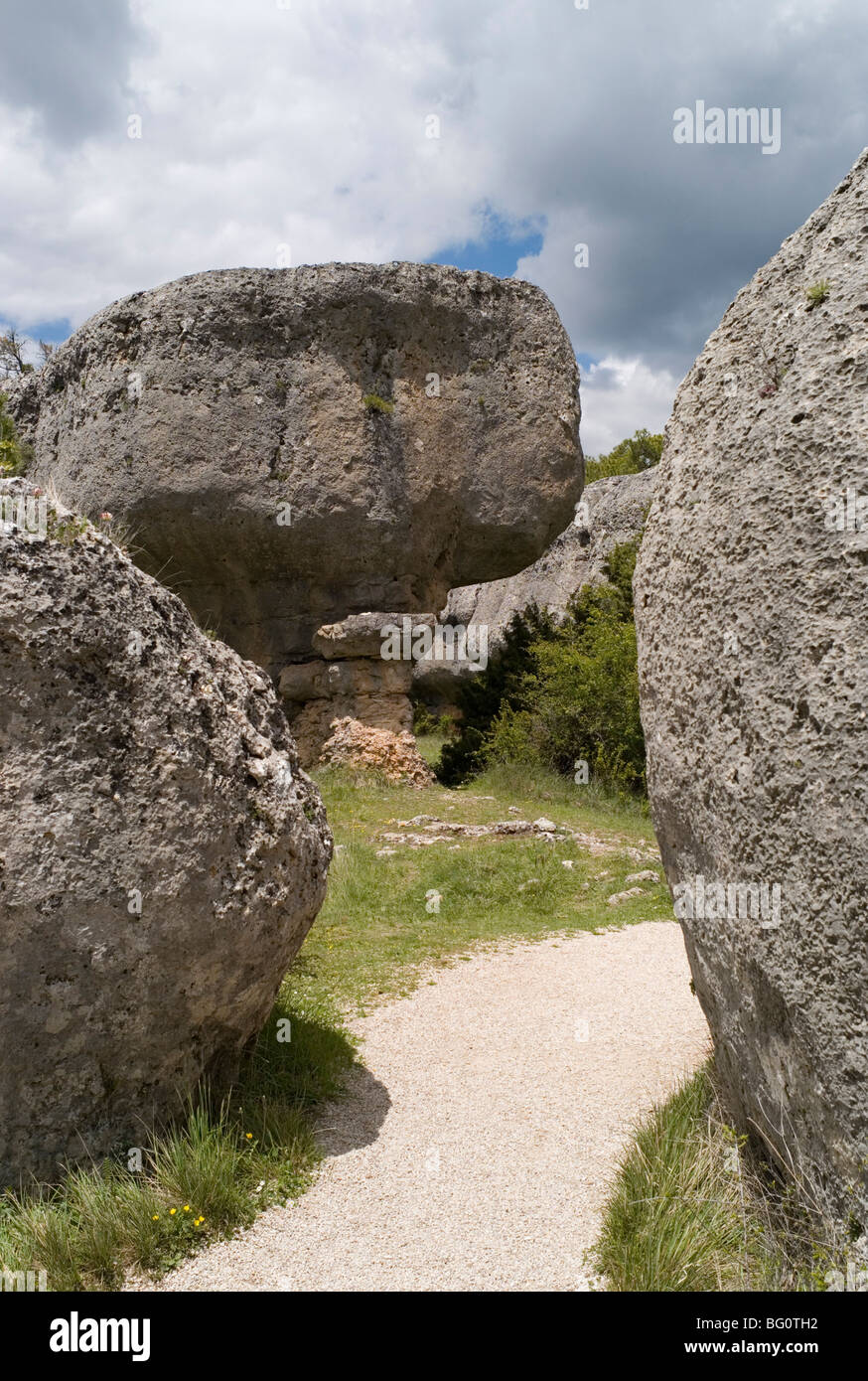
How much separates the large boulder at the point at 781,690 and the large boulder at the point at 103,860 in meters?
1.64

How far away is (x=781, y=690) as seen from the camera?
2.70 metres

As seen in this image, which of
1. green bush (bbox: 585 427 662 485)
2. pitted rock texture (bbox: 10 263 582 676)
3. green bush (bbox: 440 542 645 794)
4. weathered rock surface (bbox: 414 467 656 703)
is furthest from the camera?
green bush (bbox: 585 427 662 485)

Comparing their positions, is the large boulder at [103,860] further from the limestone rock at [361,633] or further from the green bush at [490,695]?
the green bush at [490,695]

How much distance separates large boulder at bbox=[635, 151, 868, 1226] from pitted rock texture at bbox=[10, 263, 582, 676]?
27.9 ft

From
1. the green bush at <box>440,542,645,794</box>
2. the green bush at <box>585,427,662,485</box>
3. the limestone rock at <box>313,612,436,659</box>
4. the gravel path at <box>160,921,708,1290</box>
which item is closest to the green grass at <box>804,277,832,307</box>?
the gravel path at <box>160,921,708,1290</box>

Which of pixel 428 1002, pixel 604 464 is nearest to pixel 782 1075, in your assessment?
pixel 428 1002

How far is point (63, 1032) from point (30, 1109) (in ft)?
0.93

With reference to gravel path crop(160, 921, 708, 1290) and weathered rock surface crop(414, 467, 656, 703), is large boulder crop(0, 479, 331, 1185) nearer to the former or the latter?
gravel path crop(160, 921, 708, 1290)

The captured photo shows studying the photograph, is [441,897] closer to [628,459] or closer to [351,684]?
[351,684]

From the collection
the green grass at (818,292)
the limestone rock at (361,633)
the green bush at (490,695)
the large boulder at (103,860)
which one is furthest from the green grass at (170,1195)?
the green bush at (490,695)

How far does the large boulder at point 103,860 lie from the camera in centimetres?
330

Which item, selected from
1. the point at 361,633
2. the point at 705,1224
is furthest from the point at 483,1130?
the point at 361,633

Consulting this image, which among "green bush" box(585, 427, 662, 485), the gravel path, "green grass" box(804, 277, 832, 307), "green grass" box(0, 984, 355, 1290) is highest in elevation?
"green bush" box(585, 427, 662, 485)

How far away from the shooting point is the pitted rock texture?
11.3m
